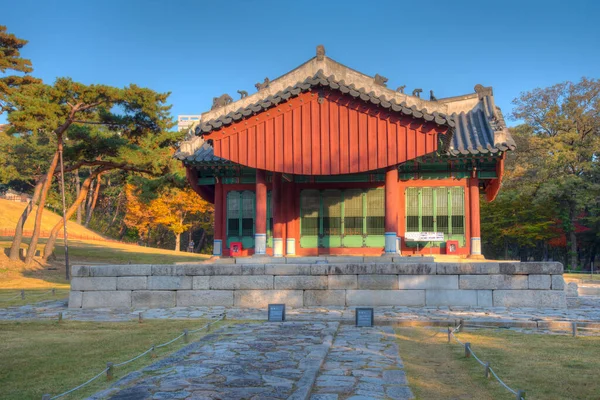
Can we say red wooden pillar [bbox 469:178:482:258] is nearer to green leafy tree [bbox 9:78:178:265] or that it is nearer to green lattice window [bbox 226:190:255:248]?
green lattice window [bbox 226:190:255:248]

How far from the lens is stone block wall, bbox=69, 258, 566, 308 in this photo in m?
15.8

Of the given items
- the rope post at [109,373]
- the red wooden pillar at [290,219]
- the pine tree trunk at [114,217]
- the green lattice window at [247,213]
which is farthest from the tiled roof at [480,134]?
the pine tree trunk at [114,217]

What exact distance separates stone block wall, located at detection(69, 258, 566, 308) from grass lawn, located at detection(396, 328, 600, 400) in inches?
158

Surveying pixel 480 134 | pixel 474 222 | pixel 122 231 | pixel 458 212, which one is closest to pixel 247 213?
pixel 458 212

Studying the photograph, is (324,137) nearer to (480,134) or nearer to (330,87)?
(330,87)

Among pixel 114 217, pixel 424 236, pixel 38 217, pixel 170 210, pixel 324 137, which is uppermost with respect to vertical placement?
pixel 324 137

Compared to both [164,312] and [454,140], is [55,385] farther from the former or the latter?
[454,140]

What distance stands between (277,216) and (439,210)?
6.67m

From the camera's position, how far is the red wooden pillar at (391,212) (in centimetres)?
1904

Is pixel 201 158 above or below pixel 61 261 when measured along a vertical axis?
above

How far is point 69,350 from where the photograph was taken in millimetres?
9820

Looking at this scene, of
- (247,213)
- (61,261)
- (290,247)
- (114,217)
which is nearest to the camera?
(290,247)

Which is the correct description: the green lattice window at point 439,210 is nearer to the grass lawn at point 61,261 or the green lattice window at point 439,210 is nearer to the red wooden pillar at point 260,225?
the red wooden pillar at point 260,225

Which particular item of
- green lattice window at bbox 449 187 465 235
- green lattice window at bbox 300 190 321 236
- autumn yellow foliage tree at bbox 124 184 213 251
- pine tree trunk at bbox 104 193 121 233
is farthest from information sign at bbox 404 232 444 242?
pine tree trunk at bbox 104 193 121 233
